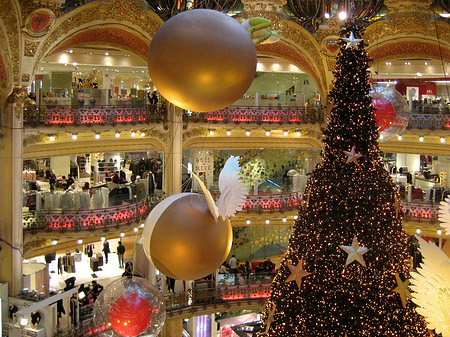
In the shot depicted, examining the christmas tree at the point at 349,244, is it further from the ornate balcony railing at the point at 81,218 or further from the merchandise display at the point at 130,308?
the ornate balcony railing at the point at 81,218

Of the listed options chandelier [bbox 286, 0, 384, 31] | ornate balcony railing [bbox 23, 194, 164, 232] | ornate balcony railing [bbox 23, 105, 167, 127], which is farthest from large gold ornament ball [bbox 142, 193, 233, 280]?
chandelier [bbox 286, 0, 384, 31]

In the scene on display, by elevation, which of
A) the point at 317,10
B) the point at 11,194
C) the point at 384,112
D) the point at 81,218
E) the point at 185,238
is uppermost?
the point at 317,10

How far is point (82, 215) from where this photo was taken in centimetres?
1512

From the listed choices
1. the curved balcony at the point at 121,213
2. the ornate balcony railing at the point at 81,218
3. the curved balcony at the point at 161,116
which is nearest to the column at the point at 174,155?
the curved balcony at the point at 161,116

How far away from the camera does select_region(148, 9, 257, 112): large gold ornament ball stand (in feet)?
12.0

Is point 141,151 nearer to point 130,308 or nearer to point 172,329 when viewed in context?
point 172,329

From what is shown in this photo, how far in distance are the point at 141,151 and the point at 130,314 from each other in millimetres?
13443

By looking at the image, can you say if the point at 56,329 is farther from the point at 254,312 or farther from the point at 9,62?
the point at 254,312

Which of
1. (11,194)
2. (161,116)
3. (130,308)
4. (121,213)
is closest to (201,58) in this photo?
(130,308)

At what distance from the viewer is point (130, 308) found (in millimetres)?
5660

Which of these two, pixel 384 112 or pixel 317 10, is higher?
pixel 317 10

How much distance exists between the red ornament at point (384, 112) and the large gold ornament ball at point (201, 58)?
4068 mm

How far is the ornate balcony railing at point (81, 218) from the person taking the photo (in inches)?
575

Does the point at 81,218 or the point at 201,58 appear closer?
the point at 201,58
